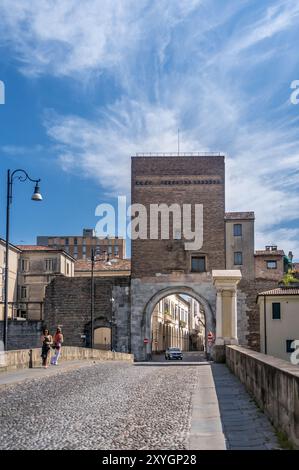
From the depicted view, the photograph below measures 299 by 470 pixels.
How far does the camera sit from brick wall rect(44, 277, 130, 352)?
47.6 meters

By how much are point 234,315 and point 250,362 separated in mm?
12624

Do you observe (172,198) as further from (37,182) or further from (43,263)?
(37,182)

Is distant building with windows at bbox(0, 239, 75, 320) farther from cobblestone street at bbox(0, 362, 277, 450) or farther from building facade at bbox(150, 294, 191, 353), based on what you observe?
cobblestone street at bbox(0, 362, 277, 450)

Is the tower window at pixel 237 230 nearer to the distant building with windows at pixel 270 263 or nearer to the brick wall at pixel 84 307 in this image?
the distant building with windows at pixel 270 263

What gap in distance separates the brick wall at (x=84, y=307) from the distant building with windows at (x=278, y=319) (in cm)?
978

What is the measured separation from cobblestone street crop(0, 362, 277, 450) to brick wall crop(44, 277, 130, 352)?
107 feet

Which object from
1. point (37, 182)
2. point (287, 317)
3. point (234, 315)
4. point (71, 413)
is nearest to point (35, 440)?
point (71, 413)

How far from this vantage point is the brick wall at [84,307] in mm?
47594

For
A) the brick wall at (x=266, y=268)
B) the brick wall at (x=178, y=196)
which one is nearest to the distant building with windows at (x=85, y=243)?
the brick wall at (x=266, y=268)

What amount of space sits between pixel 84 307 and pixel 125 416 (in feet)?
129

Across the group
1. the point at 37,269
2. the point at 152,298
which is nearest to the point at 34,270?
the point at 37,269

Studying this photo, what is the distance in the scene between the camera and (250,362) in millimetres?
11312

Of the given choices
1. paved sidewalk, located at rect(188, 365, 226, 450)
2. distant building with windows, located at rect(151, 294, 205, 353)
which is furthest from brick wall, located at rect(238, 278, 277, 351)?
paved sidewalk, located at rect(188, 365, 226, 450)
